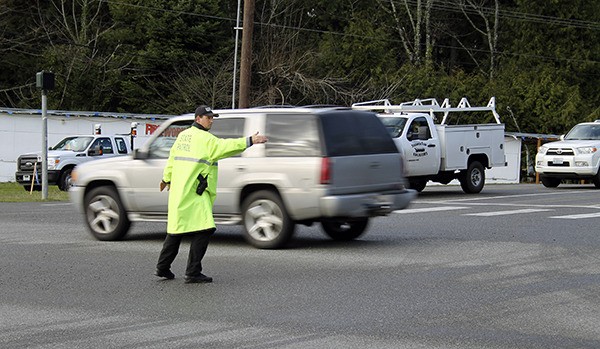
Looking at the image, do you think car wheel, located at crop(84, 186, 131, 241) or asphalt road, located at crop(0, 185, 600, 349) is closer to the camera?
asphalt road, located at crop(0, 185, 600, 349)

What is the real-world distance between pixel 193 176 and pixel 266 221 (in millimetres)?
3101

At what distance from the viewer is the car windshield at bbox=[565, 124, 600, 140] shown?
31.1 meters

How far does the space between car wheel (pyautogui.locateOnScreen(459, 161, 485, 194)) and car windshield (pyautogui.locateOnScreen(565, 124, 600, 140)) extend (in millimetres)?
5005

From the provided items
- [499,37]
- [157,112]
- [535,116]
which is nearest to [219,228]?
[157,112]

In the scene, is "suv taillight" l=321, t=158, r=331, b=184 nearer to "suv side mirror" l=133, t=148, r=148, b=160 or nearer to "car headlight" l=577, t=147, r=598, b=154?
"suv side mirror" l=133, t=148, r=148, b=160

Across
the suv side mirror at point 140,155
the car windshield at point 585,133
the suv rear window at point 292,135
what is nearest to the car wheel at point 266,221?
the suv rear window at point 292,135

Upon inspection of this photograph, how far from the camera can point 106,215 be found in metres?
15.4

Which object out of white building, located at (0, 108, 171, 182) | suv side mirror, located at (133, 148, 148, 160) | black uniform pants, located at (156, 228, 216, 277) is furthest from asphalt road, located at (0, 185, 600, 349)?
white building, located at (0, 108, 171, 182)

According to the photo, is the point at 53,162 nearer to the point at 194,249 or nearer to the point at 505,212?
the point at 505,212

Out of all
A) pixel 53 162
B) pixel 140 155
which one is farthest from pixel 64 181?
pixel 140 155

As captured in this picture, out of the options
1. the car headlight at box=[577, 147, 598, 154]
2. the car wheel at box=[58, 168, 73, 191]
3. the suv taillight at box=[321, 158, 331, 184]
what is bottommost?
the car wheel at box=[58, 168, 73, 191]

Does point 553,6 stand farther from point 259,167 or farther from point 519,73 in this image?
point 259,167

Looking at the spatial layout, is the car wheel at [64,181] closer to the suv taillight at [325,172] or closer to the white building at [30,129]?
the white building at [30,129]

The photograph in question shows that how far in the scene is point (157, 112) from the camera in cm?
5500
